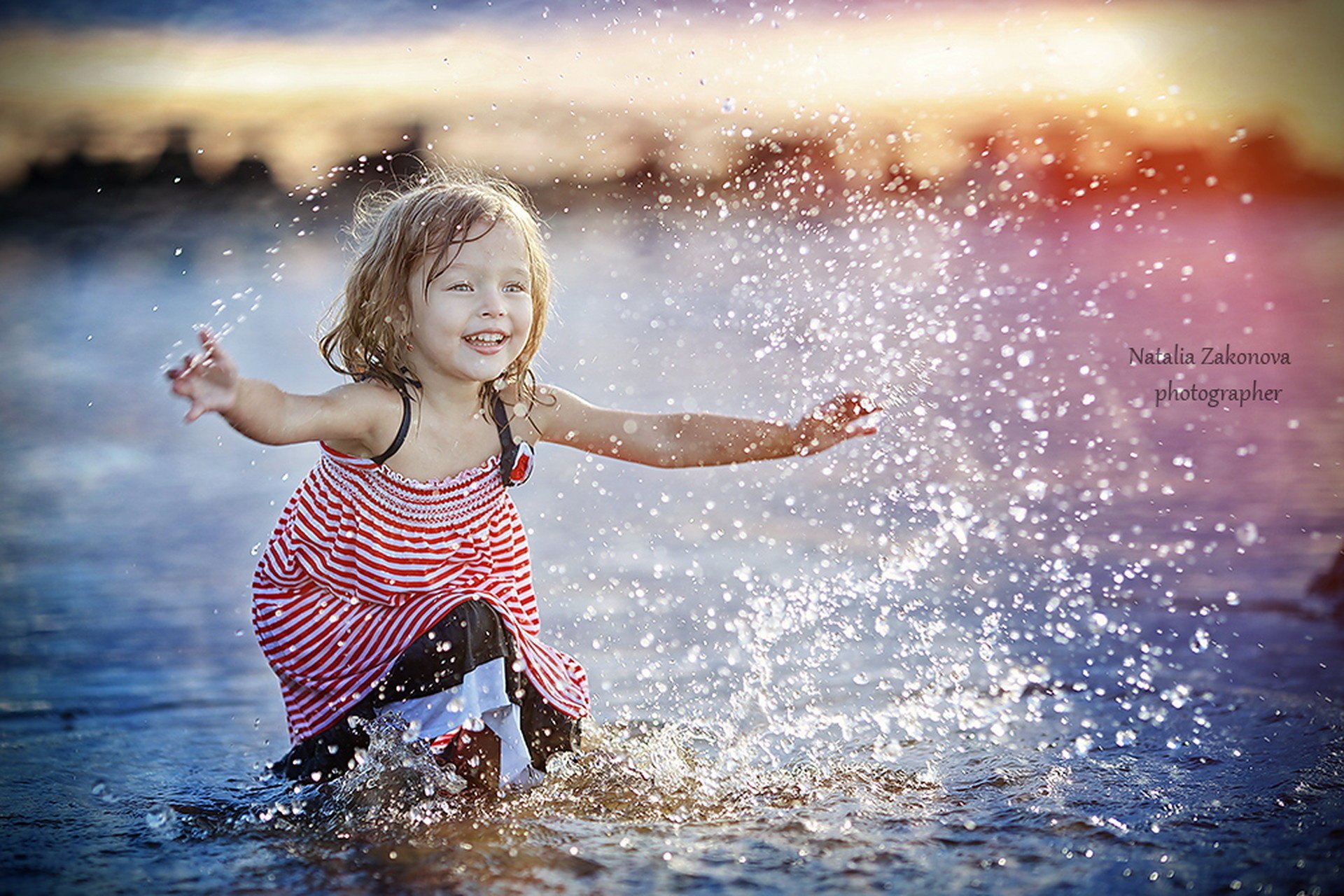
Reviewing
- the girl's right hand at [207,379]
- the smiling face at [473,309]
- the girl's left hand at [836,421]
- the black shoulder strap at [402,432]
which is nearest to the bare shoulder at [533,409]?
the smiling face at [473,309]

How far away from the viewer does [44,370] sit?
753cm

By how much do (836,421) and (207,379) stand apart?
135cm

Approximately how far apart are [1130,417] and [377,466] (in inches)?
178

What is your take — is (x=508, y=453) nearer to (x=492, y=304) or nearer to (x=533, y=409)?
(x=533, y=409)

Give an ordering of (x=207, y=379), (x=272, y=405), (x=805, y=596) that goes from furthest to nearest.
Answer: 1. (x=805, y=596)
2. (x=272, y=405)
3. (x=207, y=379)

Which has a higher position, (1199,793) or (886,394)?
(886,394)

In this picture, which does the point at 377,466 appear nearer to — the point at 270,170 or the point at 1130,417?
the point at 1130,417

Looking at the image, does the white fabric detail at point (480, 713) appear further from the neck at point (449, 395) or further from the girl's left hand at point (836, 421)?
the girl's left hand at point (836, 421)

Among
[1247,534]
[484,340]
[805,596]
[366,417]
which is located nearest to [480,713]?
[366,417]

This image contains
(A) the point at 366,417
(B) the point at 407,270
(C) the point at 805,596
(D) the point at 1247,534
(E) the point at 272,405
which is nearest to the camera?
(E) the point at 272,405

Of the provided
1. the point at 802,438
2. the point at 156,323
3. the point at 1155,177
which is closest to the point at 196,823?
the point at 802,438

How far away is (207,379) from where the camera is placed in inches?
107

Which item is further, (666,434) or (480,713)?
(666,434)

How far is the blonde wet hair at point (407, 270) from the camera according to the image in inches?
125
